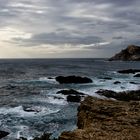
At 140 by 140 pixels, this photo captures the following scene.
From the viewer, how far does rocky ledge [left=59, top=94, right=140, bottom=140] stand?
47.1 ft

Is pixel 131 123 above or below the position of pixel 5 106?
above

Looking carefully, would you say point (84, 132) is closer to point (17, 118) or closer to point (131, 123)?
point (131, 123)

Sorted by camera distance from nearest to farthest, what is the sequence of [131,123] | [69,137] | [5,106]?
[69,137] → [131,123] → [5,106]

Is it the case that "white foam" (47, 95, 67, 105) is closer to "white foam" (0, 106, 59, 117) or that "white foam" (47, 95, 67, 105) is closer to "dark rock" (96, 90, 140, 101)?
"white foam" (0, 106, 59, 117)

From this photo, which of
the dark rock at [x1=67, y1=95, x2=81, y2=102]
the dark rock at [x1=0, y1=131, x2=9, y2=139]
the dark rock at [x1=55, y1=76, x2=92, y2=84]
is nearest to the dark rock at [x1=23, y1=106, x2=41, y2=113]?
the dark rock at [x1=67, y1=95, x2=81, y2=102]

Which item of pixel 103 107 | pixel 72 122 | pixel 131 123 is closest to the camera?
pixel 131 123

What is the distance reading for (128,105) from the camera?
18391 mm

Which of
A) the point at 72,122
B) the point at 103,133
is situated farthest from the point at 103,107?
the point at 72,122

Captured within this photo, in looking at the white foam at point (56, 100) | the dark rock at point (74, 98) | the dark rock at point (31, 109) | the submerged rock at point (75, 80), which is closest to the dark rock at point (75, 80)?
the submerged rock at point (75, 80)

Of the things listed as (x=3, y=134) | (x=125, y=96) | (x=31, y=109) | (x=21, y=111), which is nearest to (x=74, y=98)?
(x=125, y=96)

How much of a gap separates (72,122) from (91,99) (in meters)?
13.2

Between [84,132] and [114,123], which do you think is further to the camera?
[114,123]

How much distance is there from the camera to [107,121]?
1633 centimetres

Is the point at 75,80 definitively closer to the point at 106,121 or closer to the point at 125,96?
the point at 125,96
